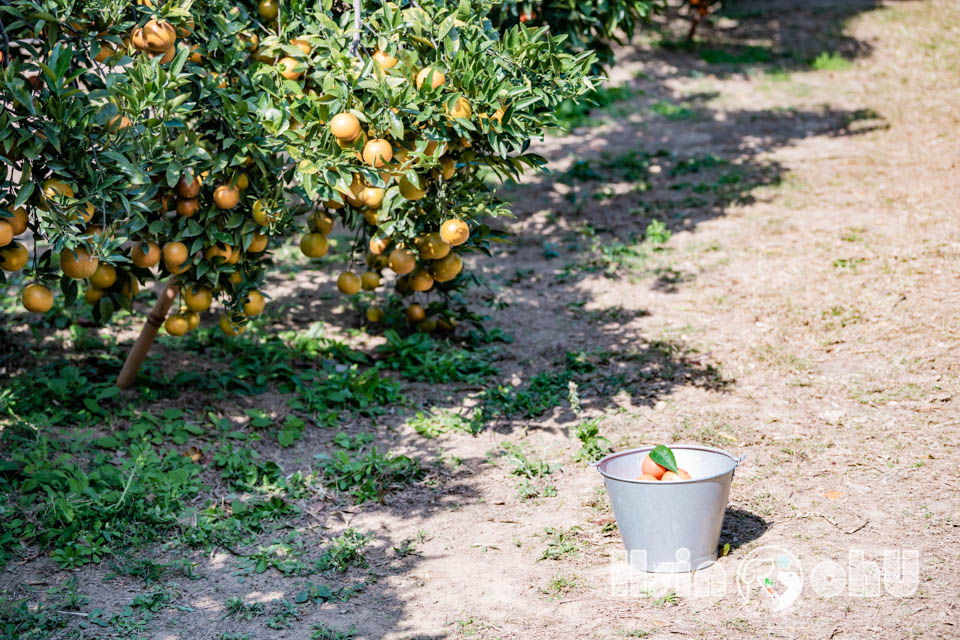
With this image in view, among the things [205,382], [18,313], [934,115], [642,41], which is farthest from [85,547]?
[642,41]

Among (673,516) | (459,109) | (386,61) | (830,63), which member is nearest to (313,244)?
(386,61)

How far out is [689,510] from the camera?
289cm

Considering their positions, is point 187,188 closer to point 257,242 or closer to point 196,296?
point 257,242

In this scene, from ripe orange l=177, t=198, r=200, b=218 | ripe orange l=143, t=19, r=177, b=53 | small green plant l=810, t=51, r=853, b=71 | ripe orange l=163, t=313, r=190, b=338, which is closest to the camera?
ripe orange l=143, t=19, r=177, b=53

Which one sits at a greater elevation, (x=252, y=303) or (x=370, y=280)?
(x=252, y=303)

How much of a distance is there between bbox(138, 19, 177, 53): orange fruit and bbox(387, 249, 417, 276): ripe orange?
1.30 m

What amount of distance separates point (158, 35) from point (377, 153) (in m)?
0.98

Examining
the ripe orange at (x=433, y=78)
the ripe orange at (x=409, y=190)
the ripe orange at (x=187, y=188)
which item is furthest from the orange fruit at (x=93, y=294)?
the ripe orange at (x=433, y=78)

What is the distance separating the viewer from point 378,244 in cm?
418

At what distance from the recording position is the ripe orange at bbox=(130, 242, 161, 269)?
343cm

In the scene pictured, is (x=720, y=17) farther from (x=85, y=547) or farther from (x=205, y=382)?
(x=85, y=547)

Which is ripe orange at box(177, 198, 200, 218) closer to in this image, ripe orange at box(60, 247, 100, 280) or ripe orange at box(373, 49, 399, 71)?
ripe orange at box(60, 247, 100, 280)

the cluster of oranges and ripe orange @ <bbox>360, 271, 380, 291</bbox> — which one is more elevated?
ripe orange @ <bbox>360, 271, 380, 291</bbox>

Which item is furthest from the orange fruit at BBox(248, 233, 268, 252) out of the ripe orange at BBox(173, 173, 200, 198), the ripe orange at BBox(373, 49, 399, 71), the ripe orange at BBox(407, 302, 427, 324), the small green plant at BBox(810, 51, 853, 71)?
the small green plant at BBox(810, 51, 853, 71)
